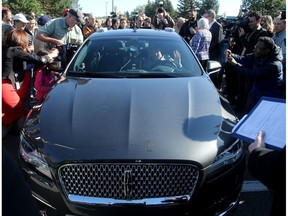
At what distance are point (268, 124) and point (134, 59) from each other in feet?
7.49

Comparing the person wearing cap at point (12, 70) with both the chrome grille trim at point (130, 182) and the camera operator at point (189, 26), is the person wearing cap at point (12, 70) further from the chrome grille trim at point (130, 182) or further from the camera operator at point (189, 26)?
the camera operator at point (189, 26)

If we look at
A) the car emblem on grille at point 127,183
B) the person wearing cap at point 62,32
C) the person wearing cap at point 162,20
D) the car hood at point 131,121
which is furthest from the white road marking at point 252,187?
the person wearing cap at point 162,20

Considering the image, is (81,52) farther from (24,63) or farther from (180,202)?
(180,202)

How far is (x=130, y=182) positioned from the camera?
7.75ft

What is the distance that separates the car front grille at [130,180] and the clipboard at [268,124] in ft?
1.62

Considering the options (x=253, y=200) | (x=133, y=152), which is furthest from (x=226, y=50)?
(x=133, y=152)

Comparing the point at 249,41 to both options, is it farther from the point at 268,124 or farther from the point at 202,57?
the point at 268,124

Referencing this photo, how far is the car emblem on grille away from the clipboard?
2.33 feet

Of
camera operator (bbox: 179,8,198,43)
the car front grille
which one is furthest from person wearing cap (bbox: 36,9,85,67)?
camera operator (bbox: 179,8,198,43)

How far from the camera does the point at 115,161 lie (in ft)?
7.73

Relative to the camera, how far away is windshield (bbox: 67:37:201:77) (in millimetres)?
3766

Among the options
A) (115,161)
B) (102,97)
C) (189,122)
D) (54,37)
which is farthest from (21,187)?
(54,37)

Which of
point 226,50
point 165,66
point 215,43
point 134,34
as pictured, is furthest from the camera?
point 215,43

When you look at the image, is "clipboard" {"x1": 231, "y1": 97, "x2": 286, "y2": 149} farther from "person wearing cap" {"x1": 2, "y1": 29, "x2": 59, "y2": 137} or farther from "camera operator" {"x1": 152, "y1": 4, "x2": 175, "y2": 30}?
"camera operator" {"x1": 152, "y1": 4, "x2": 175, "y2": 30}
